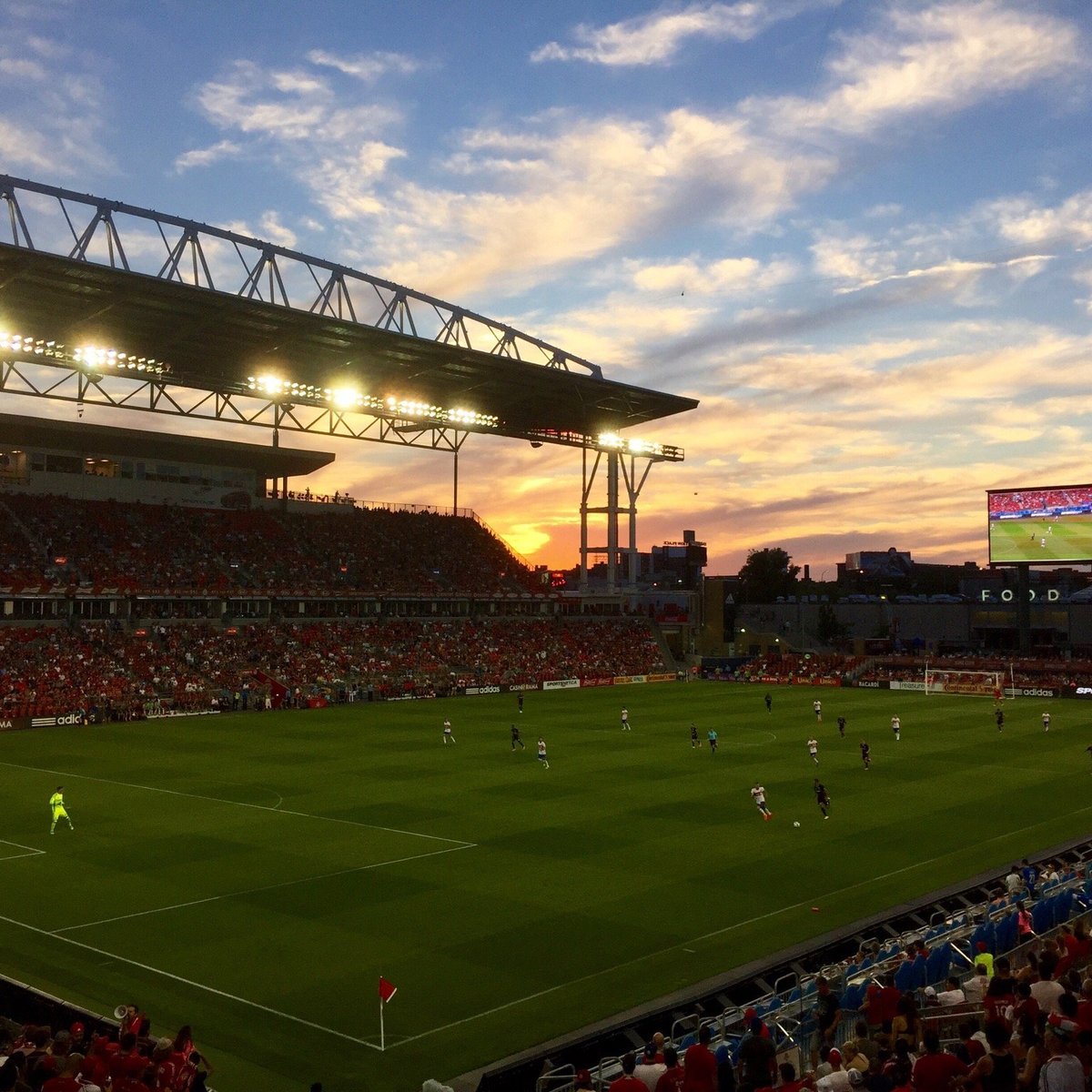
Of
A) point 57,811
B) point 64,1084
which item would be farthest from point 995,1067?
point 57,811

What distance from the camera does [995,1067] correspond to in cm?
905

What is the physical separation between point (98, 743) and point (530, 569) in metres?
57.5

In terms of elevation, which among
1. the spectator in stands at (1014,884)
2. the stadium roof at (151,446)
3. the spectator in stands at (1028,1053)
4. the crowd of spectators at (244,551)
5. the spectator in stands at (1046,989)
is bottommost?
the spectator in stands at (1014,884)

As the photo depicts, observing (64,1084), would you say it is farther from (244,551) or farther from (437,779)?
(244,551)

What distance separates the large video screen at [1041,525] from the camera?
2876 inches

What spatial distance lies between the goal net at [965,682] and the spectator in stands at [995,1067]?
68480mm

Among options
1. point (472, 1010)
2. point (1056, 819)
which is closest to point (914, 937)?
point (472, 1010)

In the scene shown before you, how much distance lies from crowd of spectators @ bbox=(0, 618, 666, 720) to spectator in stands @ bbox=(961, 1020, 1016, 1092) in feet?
174

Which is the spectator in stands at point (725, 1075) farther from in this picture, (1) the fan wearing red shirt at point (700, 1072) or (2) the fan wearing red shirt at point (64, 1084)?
(2) the fan wearing red shirt at point (64, 1084)

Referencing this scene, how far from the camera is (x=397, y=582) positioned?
8538 cm

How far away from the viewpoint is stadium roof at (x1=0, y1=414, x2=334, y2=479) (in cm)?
7475

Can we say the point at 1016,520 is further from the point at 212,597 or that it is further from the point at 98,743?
the point at 98,743

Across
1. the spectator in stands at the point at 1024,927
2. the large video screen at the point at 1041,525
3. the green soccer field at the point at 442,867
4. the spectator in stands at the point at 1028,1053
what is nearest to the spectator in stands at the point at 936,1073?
the spectator in stands at the point at 1028,1053

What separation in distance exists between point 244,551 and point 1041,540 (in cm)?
5563
